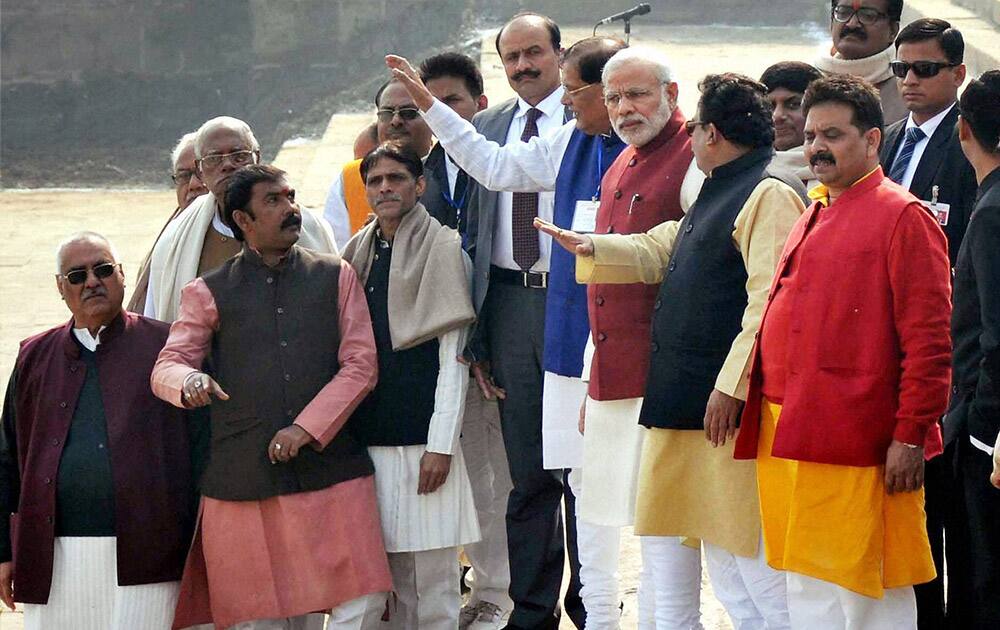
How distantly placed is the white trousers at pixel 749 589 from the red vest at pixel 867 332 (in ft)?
1.32

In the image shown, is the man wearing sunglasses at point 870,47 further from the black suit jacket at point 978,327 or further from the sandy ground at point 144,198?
the sandy ground at point 144,198

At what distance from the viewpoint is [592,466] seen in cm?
436

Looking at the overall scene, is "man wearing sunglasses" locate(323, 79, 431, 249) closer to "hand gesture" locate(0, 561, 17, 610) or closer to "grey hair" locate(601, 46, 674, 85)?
"grey hair" locate(601, 46, 674, 85)

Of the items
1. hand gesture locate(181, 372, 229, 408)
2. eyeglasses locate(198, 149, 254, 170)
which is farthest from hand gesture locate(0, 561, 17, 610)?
eyeglasses locate(198, 149, 254, 170)

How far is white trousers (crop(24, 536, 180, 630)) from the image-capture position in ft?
14.3

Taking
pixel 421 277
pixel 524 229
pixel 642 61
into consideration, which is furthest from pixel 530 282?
pixel 642 61

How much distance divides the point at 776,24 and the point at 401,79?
12.8 m

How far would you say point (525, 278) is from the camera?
488cm

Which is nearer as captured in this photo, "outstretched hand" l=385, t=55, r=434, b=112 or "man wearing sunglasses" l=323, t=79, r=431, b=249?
"outstretched hand" l=385, t=55, r=434, b=112

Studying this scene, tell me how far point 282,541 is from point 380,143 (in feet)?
4.94

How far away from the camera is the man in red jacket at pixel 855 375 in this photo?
3.58 metres

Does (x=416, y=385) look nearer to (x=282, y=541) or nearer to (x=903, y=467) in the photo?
(x=282, y=541)

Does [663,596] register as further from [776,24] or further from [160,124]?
[160,124]

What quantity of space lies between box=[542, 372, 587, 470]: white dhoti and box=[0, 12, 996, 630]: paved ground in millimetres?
4595
